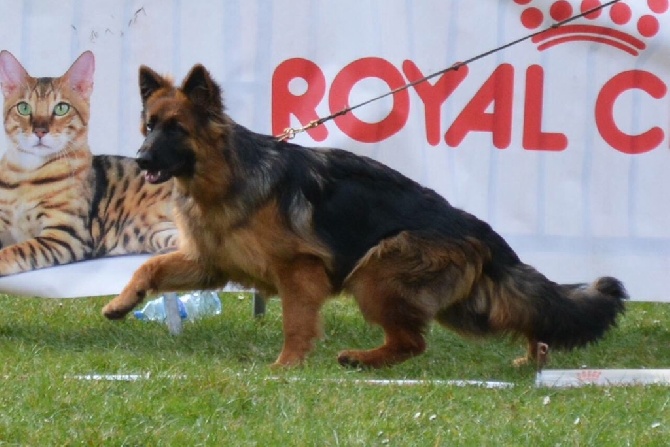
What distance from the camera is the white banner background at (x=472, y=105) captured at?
7578 mm

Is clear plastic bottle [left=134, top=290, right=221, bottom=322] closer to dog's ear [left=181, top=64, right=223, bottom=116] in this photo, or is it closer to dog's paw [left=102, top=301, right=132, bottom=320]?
dog's paw [left=102, top=301, right=132, bottom=320]

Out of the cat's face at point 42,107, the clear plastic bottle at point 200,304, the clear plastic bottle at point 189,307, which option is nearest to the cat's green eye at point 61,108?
the cat's face at point 42,107

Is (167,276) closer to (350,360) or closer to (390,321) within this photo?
(350,360)

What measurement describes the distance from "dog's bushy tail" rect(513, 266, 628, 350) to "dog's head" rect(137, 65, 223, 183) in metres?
1.83

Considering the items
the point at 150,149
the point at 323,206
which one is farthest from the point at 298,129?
the point at 150,149

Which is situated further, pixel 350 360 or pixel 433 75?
pixel 433 75

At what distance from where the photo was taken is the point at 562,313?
663 centimetres

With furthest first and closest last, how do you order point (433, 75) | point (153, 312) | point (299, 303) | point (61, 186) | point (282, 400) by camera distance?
point (153, 312), point (61, 186), point (433, 75), point (299, 303), point (282, 400)

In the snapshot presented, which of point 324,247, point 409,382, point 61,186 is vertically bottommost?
point 409,382

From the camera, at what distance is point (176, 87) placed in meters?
6.56

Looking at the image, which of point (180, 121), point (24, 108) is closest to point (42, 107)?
point (24, 108)

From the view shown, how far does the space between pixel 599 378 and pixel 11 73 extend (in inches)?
152

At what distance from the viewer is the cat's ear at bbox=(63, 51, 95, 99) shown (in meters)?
7.48

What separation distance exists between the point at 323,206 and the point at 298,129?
67cm
